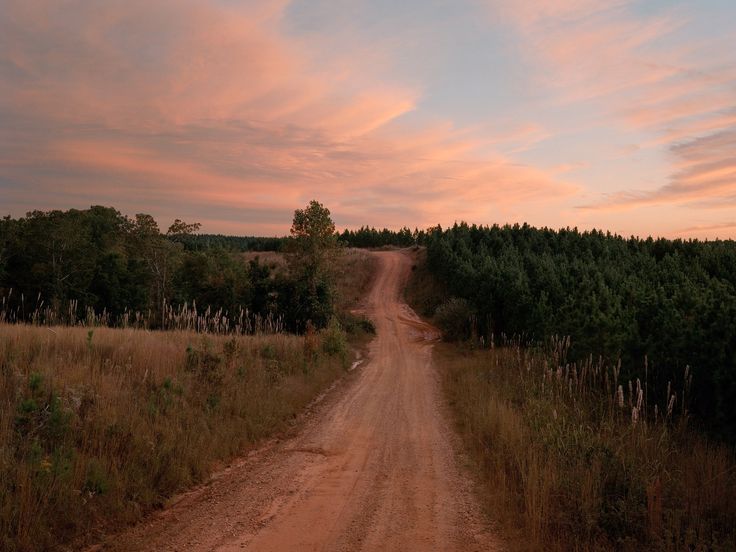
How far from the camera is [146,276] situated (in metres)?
36.6

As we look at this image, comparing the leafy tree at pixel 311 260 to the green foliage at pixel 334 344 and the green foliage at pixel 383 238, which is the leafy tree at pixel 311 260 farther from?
the green foliage at pixel 383 238

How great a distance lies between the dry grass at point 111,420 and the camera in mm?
5699

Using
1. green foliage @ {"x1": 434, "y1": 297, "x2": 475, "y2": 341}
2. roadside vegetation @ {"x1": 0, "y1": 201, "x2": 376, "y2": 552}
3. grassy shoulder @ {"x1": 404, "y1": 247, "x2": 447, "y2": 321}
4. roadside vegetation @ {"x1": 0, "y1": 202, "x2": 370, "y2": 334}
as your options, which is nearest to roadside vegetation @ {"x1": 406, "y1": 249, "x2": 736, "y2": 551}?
roadside vegetation @ {"x1": 0, "y1": 201, "x2": 376, "y2": 552}

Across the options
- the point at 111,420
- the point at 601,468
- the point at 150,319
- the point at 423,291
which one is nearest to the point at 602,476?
the point at 601,468

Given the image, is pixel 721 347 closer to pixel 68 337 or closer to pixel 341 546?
pixel 341 546

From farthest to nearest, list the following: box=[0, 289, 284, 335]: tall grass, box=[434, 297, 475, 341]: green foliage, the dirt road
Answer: box=[434, 297, 475, 341]: green foliage → box=[0, 289, 284, 335]: tall grass → the dirt road

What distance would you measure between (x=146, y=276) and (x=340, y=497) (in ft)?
112

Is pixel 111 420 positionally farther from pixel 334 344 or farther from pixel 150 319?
pixel 150 319

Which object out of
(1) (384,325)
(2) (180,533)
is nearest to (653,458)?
(2) (180,533)

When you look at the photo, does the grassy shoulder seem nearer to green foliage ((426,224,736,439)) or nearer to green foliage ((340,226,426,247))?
green foliage ((426,224,736,439))

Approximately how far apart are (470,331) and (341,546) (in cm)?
2478

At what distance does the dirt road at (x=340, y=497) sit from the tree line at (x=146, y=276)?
16.8m

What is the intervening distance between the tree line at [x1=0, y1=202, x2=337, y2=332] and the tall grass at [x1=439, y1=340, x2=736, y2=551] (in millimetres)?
19026

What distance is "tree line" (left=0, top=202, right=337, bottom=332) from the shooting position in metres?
28.6
